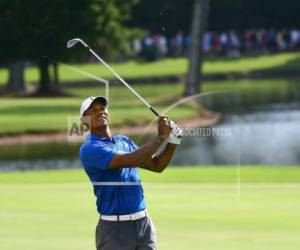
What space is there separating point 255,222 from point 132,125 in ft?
92.6

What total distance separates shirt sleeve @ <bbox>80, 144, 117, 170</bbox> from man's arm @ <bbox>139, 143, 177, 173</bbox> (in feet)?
0.74

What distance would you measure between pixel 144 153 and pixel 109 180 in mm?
393

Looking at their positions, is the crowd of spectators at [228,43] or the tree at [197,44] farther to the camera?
the crowd of spectators at [228,43]

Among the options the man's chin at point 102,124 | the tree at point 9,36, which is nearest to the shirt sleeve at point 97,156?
the man's chin at point 102,124

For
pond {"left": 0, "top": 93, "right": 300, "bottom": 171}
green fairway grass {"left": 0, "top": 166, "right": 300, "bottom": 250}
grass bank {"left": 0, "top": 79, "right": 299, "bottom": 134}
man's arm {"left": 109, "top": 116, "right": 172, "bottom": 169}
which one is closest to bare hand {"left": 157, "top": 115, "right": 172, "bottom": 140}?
man's arm {"left": 109, "top": 116, "right": 172, "bottom": 169}

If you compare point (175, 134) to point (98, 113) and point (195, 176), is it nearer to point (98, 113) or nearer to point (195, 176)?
point (98, 113)

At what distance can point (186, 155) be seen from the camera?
108 feet

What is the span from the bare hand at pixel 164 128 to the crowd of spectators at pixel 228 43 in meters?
67.7

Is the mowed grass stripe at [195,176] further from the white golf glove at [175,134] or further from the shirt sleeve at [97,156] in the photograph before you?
the white golf glove at [175,134]

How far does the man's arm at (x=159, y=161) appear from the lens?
8039 mm

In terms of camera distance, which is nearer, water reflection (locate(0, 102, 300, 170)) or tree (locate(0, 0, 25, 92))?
water reflection (locate(0, 102, 300, 170))

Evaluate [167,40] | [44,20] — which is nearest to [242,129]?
[44,20]

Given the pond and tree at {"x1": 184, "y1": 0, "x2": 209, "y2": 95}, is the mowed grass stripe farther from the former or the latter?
tree at {"x1": 184, "y1": 0, "x2": 209, "y2": 95}

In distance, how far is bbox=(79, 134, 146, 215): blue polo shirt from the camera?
8039mm
